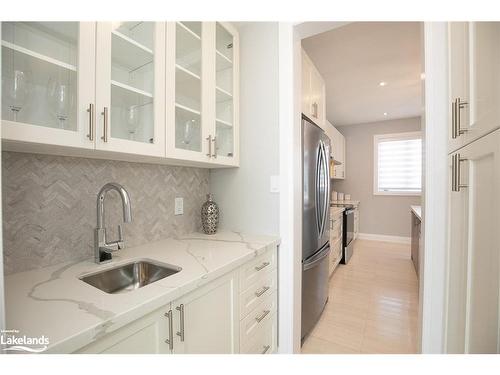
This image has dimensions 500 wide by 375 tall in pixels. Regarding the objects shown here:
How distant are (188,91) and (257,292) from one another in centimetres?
119

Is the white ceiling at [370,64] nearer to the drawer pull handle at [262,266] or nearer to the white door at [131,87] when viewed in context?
the white door at [131,87]

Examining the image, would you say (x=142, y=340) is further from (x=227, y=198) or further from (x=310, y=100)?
(x=310, y=100)

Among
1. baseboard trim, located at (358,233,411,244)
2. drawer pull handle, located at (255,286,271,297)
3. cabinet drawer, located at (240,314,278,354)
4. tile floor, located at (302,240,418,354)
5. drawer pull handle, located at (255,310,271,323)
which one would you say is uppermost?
drawer pull handle, located at (255,286,271,297)

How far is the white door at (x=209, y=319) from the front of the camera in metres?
0.82

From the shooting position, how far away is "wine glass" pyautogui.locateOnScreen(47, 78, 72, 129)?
846mm

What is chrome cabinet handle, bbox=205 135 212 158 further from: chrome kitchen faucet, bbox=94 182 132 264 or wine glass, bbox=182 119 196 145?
chrome kitchen faucet, bbox=94 182 132 264

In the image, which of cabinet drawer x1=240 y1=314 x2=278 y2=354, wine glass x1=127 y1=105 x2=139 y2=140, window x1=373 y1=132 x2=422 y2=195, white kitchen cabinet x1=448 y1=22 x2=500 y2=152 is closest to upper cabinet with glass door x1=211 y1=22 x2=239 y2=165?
wine glass x1=127 y1=105 x2=139 y2=140

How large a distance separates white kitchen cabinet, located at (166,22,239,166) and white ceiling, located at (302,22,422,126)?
1064 mm

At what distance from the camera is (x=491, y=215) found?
618 millimetres

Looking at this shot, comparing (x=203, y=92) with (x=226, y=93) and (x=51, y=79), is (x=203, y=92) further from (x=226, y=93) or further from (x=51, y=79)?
(x=51, y=79)

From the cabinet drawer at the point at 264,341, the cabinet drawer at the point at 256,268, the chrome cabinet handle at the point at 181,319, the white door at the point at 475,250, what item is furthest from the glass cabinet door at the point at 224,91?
the white door at the point at 475,250

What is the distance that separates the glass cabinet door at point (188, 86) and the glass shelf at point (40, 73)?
0.46 m

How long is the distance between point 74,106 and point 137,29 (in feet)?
1.66
